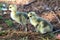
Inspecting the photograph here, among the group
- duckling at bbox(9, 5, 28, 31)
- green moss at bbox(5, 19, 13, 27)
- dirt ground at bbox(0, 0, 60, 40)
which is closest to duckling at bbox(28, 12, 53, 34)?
dirt ground at bbox(0, 0, 60, 40)

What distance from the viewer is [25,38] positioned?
6.44 metres

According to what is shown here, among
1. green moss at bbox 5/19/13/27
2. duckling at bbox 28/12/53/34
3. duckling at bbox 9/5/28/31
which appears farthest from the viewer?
green moss at bbox 5/19/13/27

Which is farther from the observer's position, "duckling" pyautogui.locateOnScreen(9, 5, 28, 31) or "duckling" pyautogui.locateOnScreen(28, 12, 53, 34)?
"duckling" pyautogui.locateOnScreen(9, 5, 28, 31)

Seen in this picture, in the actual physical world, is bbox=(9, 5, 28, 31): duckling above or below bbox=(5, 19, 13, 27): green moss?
above

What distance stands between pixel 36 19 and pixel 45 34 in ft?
1.42

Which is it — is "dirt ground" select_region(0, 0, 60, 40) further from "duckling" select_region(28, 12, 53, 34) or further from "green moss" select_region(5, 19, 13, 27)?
"duckling" select_region(28, 12, 53, 34)

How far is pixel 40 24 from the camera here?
6.57 m

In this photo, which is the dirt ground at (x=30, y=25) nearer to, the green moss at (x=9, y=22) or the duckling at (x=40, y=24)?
the green moss at (x=9, y=22)

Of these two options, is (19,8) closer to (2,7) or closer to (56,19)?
(2,7)

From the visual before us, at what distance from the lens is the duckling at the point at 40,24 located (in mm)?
6527

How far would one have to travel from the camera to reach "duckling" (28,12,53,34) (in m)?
6.53

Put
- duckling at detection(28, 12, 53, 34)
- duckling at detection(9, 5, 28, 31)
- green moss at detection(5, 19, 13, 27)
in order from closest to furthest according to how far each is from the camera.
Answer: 1. duckling at detection(28, 12, 53, 34)
2. duckling at detection(9, 5, 28, 31)
3. green moss at detection(5, 19, 13, 27)

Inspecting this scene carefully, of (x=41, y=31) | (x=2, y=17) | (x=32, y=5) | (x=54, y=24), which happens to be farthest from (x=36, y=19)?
(x=32, y=5)

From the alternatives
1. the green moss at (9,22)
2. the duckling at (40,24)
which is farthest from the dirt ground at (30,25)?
the duckling at (40,24)
